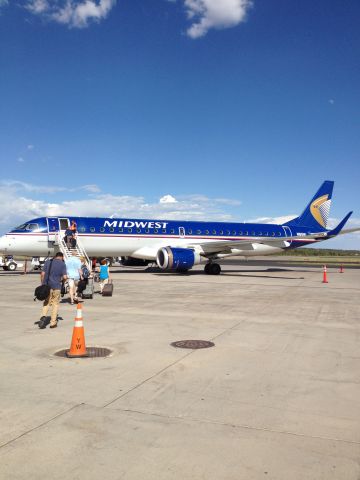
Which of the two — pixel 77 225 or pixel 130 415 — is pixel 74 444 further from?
pixel 77 225

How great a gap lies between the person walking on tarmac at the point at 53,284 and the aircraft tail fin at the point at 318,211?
29.5 m

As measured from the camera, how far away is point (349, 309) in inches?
523

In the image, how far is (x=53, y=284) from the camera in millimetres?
9789

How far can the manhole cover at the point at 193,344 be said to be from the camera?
797 cm

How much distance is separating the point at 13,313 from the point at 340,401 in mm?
9399

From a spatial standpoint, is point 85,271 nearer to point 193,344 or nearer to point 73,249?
point 193,344

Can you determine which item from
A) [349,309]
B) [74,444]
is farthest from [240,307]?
[74,444]

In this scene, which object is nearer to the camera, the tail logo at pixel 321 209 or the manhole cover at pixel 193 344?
the manhole cover at pixel 193 344

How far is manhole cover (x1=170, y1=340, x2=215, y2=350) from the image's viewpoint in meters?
7.97

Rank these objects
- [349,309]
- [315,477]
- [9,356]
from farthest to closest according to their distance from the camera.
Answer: [349,309] → [9,356] → [315,477]

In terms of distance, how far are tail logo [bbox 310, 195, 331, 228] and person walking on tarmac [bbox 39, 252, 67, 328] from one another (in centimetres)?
3100

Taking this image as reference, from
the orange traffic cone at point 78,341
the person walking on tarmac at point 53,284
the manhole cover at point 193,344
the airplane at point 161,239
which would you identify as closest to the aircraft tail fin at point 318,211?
the airplane at point 161,239

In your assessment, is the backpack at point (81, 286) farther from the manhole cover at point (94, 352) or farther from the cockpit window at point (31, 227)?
the cockpit window at point (31, 227)

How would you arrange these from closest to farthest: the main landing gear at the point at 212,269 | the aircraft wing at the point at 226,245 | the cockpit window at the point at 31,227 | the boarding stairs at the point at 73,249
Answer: the boarding stairs at the point at 73,249
the cockpit window at the point at 31,227
the aircraft wing at the point at 226,245
the main landing gear at the point at 212,269
